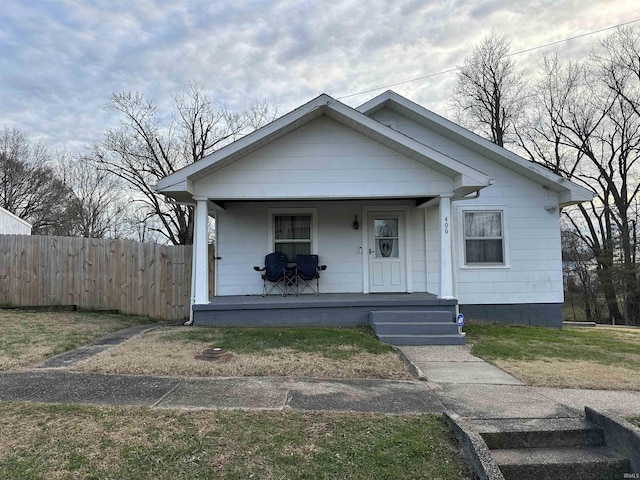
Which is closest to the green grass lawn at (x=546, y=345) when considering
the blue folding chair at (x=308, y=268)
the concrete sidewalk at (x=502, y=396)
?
the concrete sidewalk at (x=502, y=396)

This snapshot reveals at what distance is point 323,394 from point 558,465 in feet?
6.73

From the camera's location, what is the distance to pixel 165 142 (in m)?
26.1

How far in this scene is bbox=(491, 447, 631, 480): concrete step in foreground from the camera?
2.87m

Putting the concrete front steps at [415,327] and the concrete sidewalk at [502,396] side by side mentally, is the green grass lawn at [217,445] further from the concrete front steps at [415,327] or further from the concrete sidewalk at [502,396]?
the concrete front steps at [415,327]

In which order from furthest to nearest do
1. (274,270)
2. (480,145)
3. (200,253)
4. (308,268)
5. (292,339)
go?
(480,145)
(308,268)
(274,270)
(200,253)
(292,339)

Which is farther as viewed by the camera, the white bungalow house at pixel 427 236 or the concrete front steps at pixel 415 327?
the white bungalow house at pixel 427 236

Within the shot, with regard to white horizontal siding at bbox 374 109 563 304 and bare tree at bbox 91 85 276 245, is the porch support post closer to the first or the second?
white horizontal siding at bbox 374 109 563 304

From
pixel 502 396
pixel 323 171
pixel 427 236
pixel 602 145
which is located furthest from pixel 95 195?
pixel 602 145

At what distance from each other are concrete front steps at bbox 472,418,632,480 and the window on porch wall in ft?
21.2

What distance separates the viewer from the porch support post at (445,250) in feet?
25.7

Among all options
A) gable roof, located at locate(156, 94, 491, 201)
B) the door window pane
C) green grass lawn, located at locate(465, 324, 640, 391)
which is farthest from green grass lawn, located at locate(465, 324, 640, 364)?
gable roof, located at locate(156, 94, 491, 201)

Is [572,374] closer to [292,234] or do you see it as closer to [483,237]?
[483,237]

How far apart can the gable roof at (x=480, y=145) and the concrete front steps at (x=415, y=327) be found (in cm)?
410

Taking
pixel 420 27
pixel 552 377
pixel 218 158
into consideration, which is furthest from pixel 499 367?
pixel 420 27
